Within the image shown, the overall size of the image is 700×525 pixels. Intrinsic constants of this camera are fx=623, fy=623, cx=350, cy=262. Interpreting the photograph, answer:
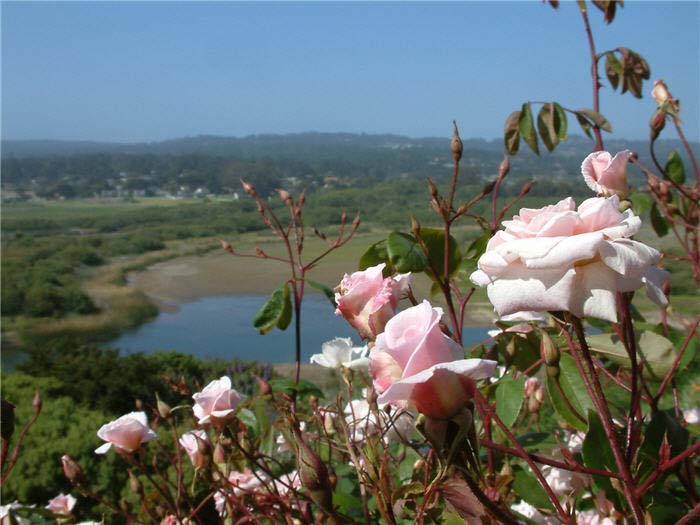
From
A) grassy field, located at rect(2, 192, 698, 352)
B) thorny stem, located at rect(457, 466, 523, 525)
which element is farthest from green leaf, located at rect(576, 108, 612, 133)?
grassy field, located at rect(2, 192, 698, 352)

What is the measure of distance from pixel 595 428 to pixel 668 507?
0.07m

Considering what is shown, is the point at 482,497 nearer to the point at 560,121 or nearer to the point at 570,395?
the point at 570,395

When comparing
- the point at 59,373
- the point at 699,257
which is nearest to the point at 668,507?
the point at 699,257

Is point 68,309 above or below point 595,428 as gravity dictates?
below

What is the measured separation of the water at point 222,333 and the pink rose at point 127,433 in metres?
7.36

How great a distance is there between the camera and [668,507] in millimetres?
446

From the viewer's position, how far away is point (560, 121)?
952 millimetres

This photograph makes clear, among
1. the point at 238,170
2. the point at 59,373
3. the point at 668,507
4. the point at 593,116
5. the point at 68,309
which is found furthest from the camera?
the point at 238,170

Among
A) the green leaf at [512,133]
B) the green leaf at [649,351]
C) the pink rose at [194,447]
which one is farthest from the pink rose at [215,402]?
the green leaf at [512,133]

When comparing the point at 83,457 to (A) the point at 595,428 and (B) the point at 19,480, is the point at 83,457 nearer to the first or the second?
(B) the point at 19,480

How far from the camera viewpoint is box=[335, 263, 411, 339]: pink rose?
0.44 m

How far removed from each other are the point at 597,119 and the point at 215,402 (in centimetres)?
60

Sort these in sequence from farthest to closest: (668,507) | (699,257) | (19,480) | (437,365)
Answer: (19,480)
(699,257)
(668,507)
(437,365)

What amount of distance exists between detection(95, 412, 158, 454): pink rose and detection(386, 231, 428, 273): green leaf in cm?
40
